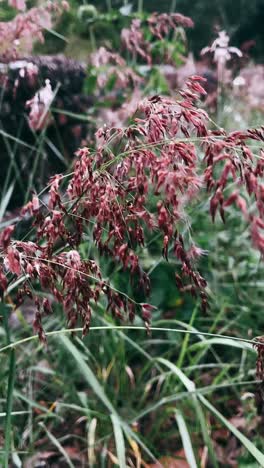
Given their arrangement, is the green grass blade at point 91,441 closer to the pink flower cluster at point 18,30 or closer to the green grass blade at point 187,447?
the green grass blade at point 187,447

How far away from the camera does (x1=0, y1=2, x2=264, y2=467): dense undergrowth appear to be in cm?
145

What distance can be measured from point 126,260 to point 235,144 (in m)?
0.35

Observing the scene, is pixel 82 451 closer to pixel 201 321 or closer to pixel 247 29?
pixel 201 321

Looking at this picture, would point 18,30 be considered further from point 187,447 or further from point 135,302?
point 187,447

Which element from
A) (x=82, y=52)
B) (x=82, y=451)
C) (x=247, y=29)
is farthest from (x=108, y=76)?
(x=247, y=29)

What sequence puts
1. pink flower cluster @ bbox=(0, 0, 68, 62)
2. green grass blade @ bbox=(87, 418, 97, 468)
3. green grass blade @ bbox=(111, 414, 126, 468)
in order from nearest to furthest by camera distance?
green grass blade @ bbox=(111, 414, 126, 468) < green grass blade @ bbox=(87, 418, 97, 468) < pink flower cluster @ bbox=(0, 0, 68, 62)

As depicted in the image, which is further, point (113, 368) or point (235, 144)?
point (113, 368)

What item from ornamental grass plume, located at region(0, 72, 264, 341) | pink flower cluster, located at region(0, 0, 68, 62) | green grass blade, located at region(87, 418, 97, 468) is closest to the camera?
ornamental grass plume, located at region(0, 72, 264, 341)

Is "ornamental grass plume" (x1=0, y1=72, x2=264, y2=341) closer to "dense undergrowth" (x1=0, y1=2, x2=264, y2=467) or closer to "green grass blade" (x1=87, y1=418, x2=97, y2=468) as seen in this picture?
"dense undergrowth" (x1=0, y1=2, x2=264, y2=467)

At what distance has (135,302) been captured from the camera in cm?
159

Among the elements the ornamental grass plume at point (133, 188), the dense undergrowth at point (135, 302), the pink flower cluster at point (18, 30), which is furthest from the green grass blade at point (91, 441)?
the pink flower cluster at point (18, 30)

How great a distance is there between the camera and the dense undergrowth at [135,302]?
57.1 inches

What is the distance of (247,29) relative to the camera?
11.3 meters

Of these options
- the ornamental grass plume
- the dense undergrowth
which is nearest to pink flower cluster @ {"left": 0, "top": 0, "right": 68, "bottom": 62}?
the dense undergrowth
